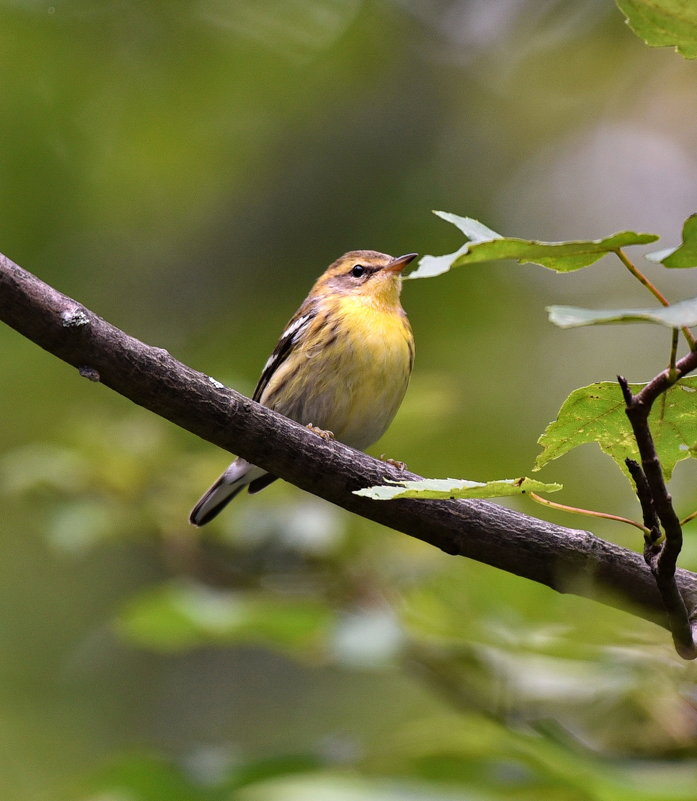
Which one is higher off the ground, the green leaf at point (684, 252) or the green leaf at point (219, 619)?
the green leaf at point (684, 252)

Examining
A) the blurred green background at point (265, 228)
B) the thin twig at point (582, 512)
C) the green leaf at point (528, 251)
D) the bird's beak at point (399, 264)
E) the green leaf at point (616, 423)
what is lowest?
the blurred green background at point (265, 228)

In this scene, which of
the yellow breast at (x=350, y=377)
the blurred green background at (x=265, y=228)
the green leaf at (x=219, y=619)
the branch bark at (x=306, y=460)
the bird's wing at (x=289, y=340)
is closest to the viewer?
the branch bark at (x=306, y=460)

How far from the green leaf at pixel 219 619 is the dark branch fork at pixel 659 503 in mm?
1791

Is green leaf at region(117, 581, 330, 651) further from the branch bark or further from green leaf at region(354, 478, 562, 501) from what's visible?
green leaf at region(354, 478, 562, 501)

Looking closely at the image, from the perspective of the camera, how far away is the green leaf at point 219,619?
144 inches

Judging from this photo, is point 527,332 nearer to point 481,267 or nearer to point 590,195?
point 481,267

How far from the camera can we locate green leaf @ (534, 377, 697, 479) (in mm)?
2102

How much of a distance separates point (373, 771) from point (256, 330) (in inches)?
270

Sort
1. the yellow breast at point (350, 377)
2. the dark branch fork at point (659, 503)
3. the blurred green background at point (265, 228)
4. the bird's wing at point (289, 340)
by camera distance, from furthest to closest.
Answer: the blurred green background at point (265, 228) < the bird's wing at point (289, 340) < the yellow breast at point (350, 377) < the dark branch fork at point (659, 503)

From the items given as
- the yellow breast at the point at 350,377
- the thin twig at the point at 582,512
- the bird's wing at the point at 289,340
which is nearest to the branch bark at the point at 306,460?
the thin twig at the point at 582,512

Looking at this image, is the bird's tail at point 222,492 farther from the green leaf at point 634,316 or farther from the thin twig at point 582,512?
the green leaf at point 634,316

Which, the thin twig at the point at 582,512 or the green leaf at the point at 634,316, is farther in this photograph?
the thin twig at the point at 582,512

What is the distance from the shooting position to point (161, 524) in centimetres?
543

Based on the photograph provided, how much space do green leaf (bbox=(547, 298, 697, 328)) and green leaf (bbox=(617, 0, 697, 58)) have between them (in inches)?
23.4
